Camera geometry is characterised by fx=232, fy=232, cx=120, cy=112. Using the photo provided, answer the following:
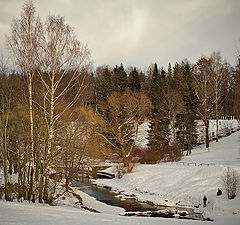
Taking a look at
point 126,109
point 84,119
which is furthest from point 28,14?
point 126,109

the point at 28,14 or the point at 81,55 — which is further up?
the point at 28,14

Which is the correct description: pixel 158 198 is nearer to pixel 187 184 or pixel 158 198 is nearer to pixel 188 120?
pixel 187 184

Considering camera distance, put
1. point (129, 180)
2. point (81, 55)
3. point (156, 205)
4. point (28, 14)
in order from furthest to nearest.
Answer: point (129, 180) → point (156, 205) → point (81, 55) → point (28, 14)

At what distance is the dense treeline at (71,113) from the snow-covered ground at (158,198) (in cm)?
214

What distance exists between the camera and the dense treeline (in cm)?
1230

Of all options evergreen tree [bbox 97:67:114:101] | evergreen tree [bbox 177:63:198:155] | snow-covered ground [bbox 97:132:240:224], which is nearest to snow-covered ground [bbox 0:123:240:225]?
snow-covered ground [bbox 97:132:240:224]

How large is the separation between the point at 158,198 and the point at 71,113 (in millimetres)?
10681

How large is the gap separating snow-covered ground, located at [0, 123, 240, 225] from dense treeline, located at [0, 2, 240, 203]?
7.02ft

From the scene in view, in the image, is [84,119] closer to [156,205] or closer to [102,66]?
[156,205]

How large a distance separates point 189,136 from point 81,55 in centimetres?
2346

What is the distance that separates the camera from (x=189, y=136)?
3216 cm

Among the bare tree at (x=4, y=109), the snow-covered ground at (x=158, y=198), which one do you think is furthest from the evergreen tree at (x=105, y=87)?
the bare tree at (x=4, y=109)

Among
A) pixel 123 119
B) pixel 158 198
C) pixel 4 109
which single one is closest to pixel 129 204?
pixel 158 198

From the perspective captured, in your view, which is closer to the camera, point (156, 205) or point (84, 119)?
point (156, 205)
